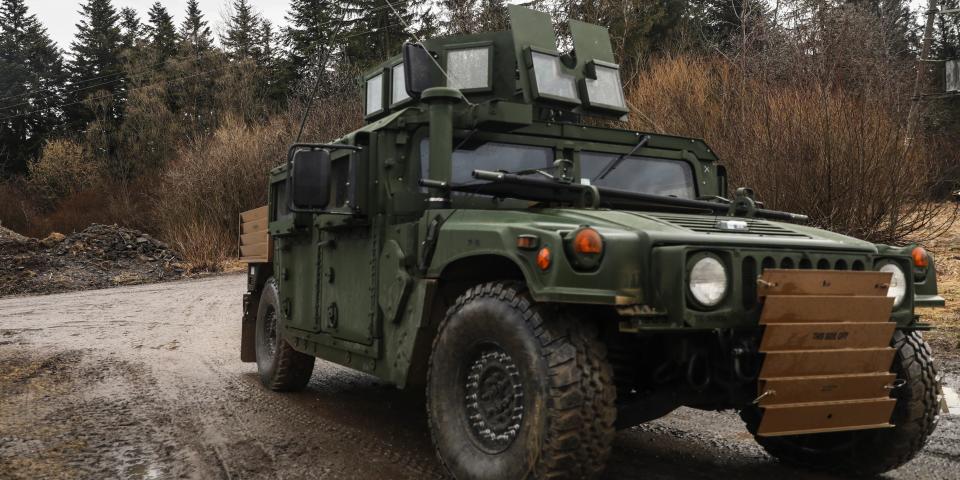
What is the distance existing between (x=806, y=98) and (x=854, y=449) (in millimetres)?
7748

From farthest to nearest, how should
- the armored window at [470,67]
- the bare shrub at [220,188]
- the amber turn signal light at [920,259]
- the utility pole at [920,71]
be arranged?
the bare shrub at [220,188] → the utility pole at [920,71] → the armored window at [470,67] → the amber turn signal light at [920,259]

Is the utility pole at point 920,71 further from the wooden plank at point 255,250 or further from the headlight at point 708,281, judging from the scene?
the headlight at point 708,281

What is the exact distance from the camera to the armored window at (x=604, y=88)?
17.6 ft

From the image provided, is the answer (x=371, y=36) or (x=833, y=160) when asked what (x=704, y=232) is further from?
(x=371, y=36)

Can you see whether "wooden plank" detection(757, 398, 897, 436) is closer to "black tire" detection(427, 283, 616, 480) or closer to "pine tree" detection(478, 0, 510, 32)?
"black tire" detection(427, 283, 616, 480)

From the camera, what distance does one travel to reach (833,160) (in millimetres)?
10516

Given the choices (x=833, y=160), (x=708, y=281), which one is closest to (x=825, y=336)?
(x=708, y=281)

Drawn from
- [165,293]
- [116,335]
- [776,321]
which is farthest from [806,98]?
[165,293]

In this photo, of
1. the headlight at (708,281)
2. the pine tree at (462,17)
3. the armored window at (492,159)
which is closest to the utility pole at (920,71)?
the armored window at (492,159)

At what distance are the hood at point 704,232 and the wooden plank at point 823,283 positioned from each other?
19 cm

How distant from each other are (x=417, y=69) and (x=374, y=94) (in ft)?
3.32

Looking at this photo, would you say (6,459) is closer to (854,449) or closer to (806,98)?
(854,449)

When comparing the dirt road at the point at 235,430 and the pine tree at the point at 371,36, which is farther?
the pine tree at the point at 371,36

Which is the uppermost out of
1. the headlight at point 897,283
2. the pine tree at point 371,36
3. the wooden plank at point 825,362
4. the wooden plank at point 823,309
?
the pine tree at point 371,36
